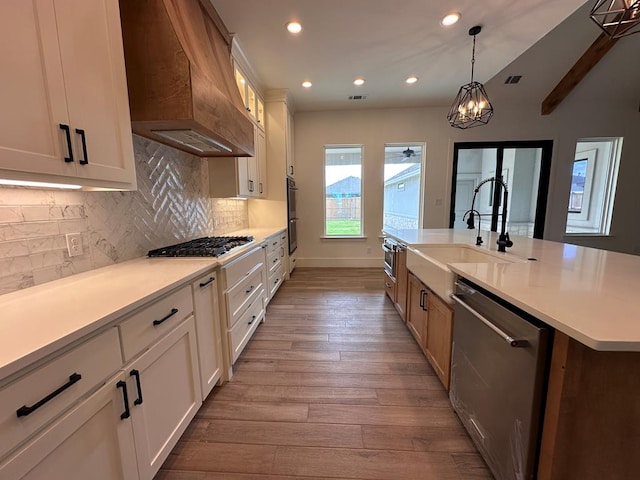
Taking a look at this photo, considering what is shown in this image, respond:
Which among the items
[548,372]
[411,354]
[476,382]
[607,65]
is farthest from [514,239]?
[607,65]

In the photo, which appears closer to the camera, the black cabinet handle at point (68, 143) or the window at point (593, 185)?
the black cabinet handle at point (68, 143)

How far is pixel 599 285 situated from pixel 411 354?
141 centimetres

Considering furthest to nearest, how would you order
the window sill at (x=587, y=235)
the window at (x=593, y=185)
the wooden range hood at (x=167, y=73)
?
the window sill at (x=587, y=235) < the window at (x=593, y=185) < the wooden range hood at (x=167, y=73)

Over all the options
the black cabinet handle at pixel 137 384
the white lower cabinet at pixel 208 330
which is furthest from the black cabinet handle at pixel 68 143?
the black cabinet handle at pixel 137 384

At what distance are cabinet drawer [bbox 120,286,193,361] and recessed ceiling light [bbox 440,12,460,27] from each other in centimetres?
319

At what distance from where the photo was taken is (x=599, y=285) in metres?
1.10

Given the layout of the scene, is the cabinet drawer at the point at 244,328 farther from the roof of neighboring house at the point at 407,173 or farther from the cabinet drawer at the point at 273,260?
the roof of neighboring house at the point at 407,173

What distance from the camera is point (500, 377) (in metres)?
1.09

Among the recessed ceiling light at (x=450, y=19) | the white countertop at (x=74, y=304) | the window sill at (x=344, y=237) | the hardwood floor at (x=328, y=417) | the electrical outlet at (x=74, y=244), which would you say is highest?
the recessed ceiling light at (x=450, y=19)

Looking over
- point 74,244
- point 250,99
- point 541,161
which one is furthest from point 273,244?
point 541,161

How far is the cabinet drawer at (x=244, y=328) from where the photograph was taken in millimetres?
1903

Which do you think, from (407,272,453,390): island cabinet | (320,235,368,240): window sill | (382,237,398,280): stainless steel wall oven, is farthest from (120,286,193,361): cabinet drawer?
(320,235,368,240): window sill

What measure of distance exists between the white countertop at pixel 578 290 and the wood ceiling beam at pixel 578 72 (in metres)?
3.66

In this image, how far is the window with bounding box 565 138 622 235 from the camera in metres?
4.82
